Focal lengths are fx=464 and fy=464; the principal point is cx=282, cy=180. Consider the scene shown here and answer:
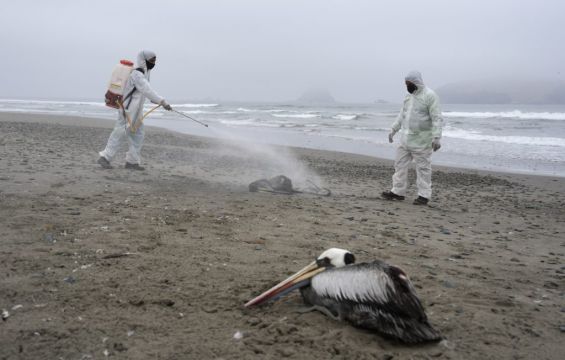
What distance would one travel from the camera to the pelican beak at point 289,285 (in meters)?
3.88

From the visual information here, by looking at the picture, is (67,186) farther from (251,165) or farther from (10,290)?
(251,165)

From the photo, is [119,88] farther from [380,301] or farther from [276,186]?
Answer: [380,301]

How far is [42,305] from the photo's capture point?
3.81 m

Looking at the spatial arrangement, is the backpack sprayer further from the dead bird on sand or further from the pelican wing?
the pelican wing

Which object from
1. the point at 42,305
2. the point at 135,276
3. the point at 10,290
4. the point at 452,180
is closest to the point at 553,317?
the point at 135,276

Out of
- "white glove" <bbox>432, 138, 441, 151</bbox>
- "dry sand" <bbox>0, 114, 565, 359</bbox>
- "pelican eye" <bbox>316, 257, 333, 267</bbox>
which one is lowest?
"dry sand" <bbox>0, 114, 565, 359</bbox>

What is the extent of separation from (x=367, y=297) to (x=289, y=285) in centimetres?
68

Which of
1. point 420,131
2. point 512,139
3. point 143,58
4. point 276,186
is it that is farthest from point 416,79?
point 512,139

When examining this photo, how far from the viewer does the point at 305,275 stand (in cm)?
395

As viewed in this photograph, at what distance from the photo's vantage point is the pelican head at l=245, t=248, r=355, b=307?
389cm

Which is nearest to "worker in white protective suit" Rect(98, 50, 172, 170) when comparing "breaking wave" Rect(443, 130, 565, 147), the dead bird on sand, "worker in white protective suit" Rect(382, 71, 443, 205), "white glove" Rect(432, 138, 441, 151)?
the dead bird on sand

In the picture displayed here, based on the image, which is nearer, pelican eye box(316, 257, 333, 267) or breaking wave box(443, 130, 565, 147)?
pelican eye box(316, 257, 333, 267)

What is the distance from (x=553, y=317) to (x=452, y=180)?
894 cm

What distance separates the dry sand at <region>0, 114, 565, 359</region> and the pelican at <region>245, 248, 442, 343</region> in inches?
4.3
